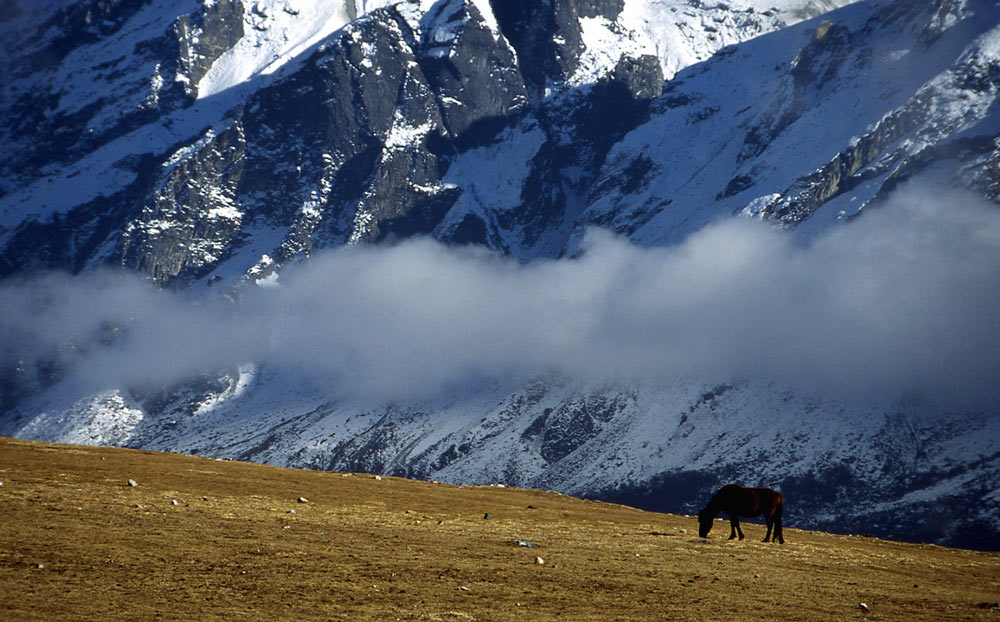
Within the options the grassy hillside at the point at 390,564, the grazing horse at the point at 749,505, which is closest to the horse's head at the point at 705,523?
the grazing horse at the point at 749,505

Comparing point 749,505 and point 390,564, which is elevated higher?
point 749,505

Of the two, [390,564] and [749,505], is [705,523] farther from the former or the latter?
[390,564]

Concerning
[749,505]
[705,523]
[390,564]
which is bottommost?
[705,523]

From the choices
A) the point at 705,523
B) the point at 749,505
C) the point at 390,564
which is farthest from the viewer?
the point at 705,523

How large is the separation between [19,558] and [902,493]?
18765cm

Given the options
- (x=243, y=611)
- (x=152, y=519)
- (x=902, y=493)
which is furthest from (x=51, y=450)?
(x=902, y=493)

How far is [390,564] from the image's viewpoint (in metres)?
31.7

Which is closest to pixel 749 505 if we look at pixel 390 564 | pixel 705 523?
pixel 705 523

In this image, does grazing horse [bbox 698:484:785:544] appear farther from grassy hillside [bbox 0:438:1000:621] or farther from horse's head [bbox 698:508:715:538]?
grassy hillside [bbox 0:438:1000:621]

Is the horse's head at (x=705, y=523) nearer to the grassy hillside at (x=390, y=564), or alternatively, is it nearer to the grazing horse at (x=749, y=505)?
the grazing horse at (x=749, y=505)

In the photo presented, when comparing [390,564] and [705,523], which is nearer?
[390,564]

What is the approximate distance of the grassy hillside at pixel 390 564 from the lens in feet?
88.9

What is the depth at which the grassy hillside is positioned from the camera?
27094 mm

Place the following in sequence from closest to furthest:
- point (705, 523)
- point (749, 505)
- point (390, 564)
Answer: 1. point (390, 564)
2. point (749, 505)
3. point (705, 523)
